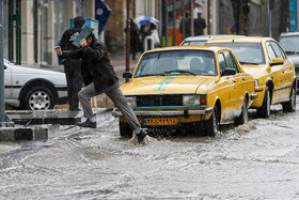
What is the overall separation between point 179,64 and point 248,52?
13.1ft

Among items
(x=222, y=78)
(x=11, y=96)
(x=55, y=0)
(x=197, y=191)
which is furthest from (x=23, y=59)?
(x=197, y=191)

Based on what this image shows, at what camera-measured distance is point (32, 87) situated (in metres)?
20.4

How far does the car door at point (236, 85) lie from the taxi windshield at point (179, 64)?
1.66 feet

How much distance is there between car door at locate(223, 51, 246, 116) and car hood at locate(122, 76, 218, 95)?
89cm

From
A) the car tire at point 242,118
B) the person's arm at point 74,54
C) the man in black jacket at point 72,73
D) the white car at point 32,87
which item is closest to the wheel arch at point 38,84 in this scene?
the white car at point 32,87

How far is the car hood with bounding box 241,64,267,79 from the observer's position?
18.8 meters

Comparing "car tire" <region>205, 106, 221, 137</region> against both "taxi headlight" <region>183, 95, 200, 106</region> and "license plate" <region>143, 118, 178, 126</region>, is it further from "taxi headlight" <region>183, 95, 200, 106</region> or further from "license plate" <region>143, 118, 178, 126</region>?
"license plate" <region>143, 118, 178, 126</region>

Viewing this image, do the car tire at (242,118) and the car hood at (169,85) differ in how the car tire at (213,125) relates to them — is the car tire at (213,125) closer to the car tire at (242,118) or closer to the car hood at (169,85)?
the car hood at (169,85)

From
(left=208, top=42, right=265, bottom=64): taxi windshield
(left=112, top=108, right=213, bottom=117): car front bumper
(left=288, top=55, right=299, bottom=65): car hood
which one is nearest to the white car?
(left=208, top=42, right=265, bottom=64): taxi windshield

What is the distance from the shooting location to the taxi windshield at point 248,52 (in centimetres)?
1981

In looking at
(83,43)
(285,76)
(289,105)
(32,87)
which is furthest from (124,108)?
(289,105)

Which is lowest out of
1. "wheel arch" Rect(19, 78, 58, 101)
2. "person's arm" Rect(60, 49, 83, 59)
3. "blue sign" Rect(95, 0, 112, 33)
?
"wheel arch" Rect(19, 78, 58, 101)

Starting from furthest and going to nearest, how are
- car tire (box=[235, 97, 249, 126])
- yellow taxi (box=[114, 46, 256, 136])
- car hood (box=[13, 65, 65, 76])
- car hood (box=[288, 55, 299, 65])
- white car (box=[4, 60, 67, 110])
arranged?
car hood (box=[288, 55, 299, 65]), car hood (box=[13, 65, 65, 76]), white car (box=[4, 60, 67, 110]), car tire (box=[235, 97, 249, 126]), yellow taxi (box=[114, 46, 256, 136])

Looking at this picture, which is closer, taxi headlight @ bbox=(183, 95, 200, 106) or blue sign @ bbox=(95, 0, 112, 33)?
taxi headlight @ bbox=(183, 95, 200, 106)
